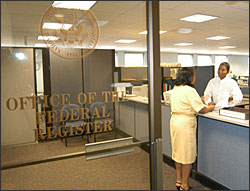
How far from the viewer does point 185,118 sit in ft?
6.80

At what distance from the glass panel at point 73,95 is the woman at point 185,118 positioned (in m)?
0.57

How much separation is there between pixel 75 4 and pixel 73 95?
0.56m

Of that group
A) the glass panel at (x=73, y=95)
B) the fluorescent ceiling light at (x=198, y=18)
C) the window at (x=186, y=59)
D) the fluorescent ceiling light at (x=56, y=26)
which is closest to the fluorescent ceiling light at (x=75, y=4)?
the glass panel at (x=73, y=95)

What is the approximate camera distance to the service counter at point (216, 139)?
1623 mm

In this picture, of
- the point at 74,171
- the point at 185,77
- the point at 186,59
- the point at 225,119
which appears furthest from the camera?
the point at 186,59

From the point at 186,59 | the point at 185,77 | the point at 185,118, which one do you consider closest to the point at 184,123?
the point at 185,118

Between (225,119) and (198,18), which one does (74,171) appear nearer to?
(225,119)

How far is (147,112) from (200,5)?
86.3 inches

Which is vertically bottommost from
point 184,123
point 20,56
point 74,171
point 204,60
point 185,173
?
point 185,173

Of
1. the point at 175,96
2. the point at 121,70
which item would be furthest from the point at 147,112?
the point at 175,96

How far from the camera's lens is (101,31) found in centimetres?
146

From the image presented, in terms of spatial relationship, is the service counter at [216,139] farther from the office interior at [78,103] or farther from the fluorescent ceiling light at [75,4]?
the fluorescent ceiling light at [75,4]

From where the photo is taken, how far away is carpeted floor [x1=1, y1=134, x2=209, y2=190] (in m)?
1.34

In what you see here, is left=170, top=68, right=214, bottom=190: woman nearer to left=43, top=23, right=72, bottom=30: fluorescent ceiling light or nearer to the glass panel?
the glass panel
